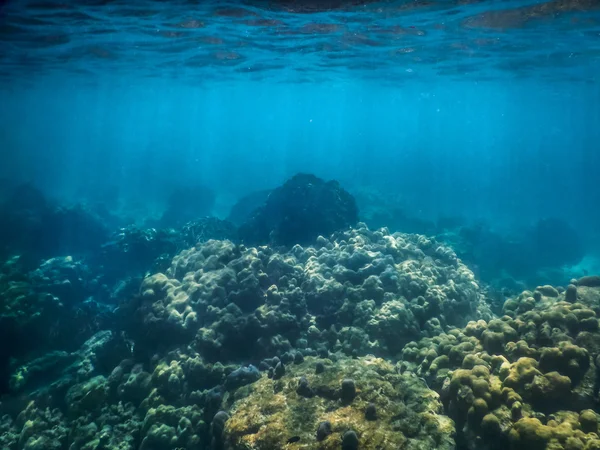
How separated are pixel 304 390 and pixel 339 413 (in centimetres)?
77

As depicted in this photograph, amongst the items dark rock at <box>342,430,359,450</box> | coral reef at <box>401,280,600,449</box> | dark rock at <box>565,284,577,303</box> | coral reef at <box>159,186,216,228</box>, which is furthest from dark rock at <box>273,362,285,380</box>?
coral reef at <box>159,186,216,228</box>

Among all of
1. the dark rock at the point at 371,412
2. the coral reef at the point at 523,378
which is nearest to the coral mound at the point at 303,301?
the coral reef at the point at 523,378

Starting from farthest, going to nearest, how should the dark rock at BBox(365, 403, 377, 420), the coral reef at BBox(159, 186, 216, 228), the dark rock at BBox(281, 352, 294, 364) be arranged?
the coral reef at BBox(159, 186, 216, 228), the dark rock at BBox(281, 352, 294, 364), the dark rock at BBox(365, 403, 377, 420)

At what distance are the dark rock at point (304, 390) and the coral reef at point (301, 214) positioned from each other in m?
8.05

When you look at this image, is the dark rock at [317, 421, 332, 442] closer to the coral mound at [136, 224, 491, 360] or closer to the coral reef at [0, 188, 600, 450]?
the coral reef at [0, 188, 600, 450]

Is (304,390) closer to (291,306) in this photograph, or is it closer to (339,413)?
(339,413)

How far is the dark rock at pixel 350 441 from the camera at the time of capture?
5254mm

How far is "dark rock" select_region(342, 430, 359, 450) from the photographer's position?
5254 mm

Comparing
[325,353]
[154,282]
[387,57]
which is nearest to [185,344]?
[154,282]

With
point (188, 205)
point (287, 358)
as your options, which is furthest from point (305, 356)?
point (188, 205)

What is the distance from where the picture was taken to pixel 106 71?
106ft

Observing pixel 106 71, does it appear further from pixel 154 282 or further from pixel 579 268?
pixel 579 268

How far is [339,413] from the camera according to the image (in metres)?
6.02

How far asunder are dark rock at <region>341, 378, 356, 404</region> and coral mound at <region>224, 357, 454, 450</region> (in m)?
0.07
